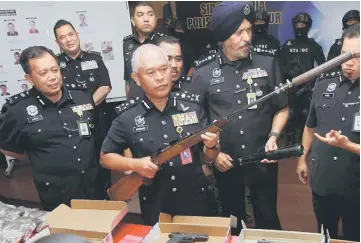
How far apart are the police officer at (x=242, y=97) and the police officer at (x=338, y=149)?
266 millimetres

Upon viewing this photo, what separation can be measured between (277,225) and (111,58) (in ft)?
9.53

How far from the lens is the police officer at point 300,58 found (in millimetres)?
4503

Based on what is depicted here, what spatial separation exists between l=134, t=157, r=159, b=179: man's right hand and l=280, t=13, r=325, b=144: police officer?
116 inches

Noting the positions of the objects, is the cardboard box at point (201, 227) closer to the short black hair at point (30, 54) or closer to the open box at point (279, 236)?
the open box at point (279, 236)

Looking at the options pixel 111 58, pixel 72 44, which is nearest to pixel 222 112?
pixel 72 44

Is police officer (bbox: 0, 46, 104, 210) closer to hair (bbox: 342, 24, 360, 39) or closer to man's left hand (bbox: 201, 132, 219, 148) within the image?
man's left hand (bbox: 201, 132, 219, 148)

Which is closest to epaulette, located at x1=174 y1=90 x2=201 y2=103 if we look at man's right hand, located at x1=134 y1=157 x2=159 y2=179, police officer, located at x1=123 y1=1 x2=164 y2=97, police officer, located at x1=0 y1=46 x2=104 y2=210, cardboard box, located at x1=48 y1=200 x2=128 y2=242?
man's right hand, located at x1=134 y1=157 x2=159 y2=179

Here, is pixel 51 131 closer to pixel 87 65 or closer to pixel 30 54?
pixel 30 54

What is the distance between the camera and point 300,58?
4578mm

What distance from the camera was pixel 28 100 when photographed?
234 cm

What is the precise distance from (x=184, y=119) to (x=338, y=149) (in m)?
0.80

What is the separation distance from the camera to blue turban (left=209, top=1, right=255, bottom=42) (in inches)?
83.7

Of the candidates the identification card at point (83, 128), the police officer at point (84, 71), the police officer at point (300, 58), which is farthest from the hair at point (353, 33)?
the police officer at point (300, 58)

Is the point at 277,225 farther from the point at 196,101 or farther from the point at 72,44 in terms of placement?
the point at 72,44
